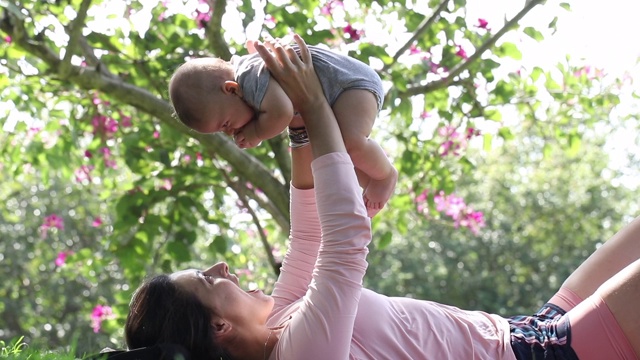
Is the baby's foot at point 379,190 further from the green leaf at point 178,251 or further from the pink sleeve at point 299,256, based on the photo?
the green leaf at point 178,251

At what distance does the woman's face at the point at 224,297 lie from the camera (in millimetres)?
2336

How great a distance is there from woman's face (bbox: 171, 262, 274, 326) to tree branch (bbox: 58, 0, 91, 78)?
2169 millimetres

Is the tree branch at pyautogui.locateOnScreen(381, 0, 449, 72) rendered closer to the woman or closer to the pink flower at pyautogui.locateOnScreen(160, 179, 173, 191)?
the pink flower at pyautogui.locateOnScreen(160, 179, 173, 191)

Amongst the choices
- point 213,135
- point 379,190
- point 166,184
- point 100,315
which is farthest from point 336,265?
point 100,315

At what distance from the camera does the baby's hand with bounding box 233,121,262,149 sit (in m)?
2.31

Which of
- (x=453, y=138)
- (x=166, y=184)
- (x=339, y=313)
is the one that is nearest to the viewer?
(x=339, y=313)

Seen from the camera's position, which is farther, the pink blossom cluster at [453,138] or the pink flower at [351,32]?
the pink blossom cluster at [453,138]

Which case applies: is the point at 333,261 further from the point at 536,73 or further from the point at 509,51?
the point at 536,73

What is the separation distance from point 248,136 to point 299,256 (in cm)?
49

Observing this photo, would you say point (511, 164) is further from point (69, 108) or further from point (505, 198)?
point (69, 108)

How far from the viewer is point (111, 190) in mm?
6148

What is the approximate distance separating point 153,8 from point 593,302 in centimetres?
335

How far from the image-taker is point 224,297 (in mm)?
2357

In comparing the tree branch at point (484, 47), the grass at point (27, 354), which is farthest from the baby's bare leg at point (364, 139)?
the tree branch at point (484, 47)
